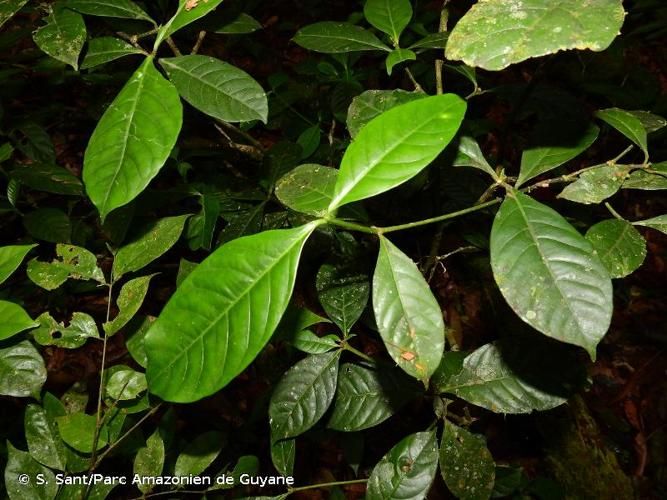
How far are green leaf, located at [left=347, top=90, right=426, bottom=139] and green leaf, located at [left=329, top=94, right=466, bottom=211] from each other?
0.90 feet

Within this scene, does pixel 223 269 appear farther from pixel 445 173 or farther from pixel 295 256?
pixel 445 173

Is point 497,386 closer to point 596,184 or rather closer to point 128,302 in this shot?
point 596,184

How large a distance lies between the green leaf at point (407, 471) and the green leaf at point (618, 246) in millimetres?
634

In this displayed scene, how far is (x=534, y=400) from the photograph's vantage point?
1.15 m

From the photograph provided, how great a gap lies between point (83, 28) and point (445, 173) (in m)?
1.09

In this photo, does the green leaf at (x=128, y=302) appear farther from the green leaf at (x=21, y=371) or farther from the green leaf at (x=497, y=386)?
Result: the green leaf at (x=497, y=386)

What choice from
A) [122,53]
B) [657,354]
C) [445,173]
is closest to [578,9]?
[445,173]

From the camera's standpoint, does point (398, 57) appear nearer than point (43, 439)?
Yes

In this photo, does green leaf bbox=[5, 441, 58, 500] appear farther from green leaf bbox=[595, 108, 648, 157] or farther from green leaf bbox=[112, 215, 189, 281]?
green leaf bbox=[595, 108, 648, 157]

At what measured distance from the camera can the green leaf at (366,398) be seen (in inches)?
49.7

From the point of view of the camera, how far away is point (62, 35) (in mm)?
1042

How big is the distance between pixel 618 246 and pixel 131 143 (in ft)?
3.24

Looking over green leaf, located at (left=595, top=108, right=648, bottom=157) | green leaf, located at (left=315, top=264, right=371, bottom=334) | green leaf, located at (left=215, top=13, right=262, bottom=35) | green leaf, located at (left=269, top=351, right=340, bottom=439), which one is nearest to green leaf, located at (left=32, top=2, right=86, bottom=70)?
green leaf, located at (left=215, top=13, right=262, bottom=35)

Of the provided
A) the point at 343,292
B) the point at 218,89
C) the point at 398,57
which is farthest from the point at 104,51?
the point at 343,292
